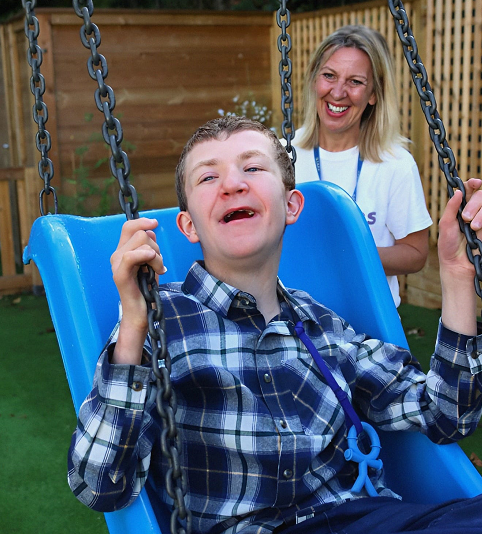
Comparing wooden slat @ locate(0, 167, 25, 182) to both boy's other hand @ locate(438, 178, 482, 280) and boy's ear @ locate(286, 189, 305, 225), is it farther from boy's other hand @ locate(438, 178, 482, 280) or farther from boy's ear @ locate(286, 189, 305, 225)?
boy's other hand @ locate(438, 178, 482, 280)

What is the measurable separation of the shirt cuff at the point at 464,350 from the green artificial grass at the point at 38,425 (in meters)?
1.49

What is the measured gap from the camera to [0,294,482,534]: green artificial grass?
2424 mm

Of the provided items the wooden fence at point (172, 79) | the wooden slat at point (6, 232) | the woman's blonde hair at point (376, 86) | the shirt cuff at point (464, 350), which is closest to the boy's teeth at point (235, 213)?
the shirt cuff at point (464, 350)

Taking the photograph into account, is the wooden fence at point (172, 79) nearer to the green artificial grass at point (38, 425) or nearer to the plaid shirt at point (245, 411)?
the green artificial grass at point (38, 425)

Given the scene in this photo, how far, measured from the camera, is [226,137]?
4.82ft

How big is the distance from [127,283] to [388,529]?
0.65 metres

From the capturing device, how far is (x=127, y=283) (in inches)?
42.4

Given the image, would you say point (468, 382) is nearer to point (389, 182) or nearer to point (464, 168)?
point (389, 182)

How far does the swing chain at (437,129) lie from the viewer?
1.20 m

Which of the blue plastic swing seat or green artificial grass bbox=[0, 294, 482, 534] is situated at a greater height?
the blue plastic swing seat

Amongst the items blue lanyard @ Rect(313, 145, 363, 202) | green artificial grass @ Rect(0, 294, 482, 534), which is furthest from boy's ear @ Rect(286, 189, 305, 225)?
green artificial grass @ Rect(0, 294, 482, 534)

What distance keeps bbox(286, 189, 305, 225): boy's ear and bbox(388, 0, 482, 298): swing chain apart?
359 mm

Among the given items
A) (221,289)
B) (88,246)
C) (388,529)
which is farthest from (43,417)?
(388,529)

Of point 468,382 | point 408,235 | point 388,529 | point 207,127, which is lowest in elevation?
point 388,529
